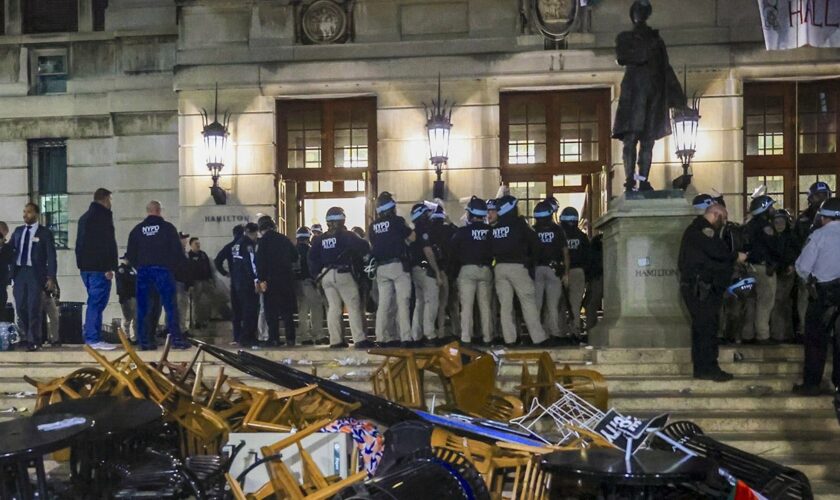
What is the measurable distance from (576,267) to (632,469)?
8161mm

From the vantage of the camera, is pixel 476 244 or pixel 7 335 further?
pixel 7 335

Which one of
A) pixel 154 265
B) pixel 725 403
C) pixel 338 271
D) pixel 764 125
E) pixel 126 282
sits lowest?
pixel 725 403

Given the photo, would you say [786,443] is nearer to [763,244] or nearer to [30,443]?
[763,244]

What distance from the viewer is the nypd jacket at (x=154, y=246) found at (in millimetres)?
12055

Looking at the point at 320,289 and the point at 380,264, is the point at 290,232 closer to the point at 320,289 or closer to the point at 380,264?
the point at 320,289

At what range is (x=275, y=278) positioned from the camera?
12.6 meters

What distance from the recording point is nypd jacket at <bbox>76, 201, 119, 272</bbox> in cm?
1218

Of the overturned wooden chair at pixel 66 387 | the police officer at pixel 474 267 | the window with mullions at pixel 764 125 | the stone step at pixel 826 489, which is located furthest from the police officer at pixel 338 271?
the window with mullions at pixel 764 125

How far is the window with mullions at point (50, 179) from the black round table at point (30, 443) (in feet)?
47.4

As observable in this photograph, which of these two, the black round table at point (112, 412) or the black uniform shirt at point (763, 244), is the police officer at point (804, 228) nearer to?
the black uniform shirt at point (763, 244)

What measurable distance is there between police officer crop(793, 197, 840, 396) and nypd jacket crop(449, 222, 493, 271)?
12.7ft

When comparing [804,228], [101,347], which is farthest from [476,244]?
[101,347]

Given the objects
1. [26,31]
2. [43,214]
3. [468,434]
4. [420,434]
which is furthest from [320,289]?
[26,31]

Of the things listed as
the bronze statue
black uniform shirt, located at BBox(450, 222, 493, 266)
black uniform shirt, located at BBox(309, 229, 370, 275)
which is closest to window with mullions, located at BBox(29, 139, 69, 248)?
black uniform shirt, located at BBox(309, 229, 370, 275)
